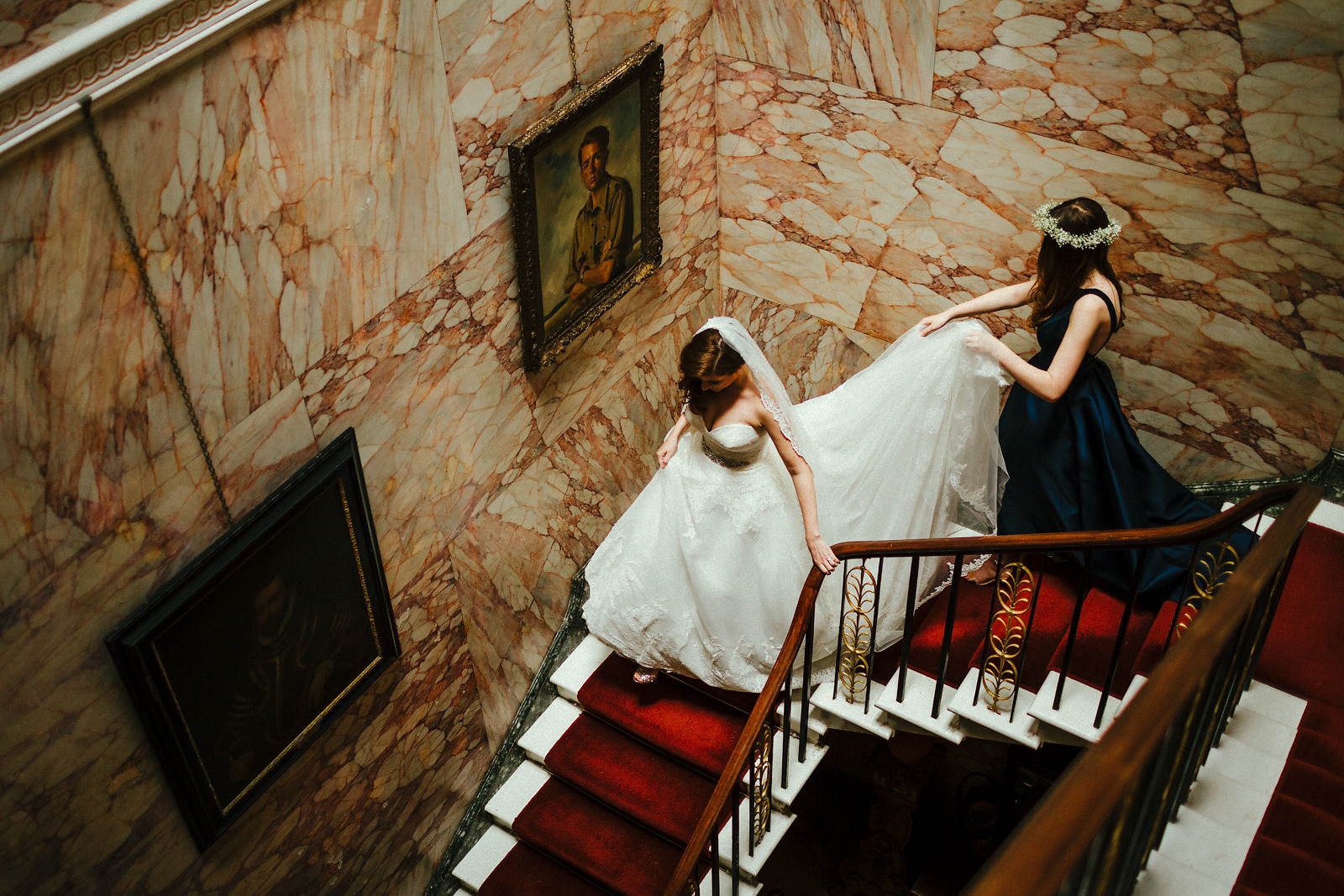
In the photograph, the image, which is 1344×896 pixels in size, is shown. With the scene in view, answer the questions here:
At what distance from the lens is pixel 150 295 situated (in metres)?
3.14

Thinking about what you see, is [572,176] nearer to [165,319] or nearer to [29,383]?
[165,319]

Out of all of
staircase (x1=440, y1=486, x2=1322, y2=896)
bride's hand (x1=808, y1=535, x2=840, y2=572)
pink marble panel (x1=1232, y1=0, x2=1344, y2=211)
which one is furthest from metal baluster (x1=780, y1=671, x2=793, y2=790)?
pink marble panel (x1=1232, y1=0, x2=1344, y2=211)

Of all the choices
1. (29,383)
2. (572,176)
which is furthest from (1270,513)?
(29,383)

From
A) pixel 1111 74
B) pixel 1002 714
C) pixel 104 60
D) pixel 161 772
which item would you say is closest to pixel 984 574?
pixel 1002 714

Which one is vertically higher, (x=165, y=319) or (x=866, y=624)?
(x=165, y=319)

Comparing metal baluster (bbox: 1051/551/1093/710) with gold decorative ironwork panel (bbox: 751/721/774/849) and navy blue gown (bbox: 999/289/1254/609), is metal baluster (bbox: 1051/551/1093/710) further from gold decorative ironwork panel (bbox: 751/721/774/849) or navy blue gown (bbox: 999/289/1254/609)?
gold decorative ironwork panel (bbox: 751/721/774/849)

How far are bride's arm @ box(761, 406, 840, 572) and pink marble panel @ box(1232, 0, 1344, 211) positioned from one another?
7.11ft

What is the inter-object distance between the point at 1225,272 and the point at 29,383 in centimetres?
444

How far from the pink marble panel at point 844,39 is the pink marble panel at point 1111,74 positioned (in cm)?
12

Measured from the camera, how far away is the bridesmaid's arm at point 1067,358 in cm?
404

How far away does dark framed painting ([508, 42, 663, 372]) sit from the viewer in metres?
4.50

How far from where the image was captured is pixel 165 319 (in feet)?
10.6


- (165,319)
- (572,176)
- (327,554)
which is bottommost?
(327,554)

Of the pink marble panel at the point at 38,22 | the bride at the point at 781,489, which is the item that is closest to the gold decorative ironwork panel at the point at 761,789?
the bride at the point at 781,489
